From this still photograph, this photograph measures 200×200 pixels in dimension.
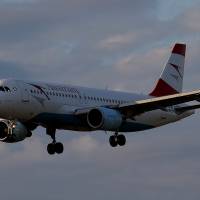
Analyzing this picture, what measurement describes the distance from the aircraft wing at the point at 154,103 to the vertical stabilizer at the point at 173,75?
12897mm

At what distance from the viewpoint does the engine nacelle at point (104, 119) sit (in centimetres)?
8431

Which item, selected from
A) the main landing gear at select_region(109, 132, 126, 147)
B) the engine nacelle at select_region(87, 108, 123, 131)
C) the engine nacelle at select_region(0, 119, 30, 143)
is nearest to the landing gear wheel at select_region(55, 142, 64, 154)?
the engine nacelle at select_region(0, 119, 30, 143)

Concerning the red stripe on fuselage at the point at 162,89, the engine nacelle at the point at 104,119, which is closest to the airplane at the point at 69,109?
the engine nacelle at the point at 104,119

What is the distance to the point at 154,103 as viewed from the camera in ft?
284

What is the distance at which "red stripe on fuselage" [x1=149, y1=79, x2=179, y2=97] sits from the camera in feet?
332

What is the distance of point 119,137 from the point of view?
88062mm

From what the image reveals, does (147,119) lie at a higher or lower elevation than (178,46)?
lower

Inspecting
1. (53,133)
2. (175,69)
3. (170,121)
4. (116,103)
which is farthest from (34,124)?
(175,69)

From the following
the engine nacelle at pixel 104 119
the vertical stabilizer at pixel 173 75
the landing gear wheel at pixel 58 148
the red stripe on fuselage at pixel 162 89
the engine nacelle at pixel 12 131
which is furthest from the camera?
the vertical stabilizer at pixel 173 75

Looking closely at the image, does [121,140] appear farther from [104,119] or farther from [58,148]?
[58,148]

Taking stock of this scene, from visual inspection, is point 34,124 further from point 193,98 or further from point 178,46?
Result: point 178,46

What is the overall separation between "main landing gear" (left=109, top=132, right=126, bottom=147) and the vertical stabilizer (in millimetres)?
13332

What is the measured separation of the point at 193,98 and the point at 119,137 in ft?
23.8

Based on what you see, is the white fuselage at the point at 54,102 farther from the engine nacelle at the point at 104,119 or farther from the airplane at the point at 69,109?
the engine nacelle at the point at 104,119
